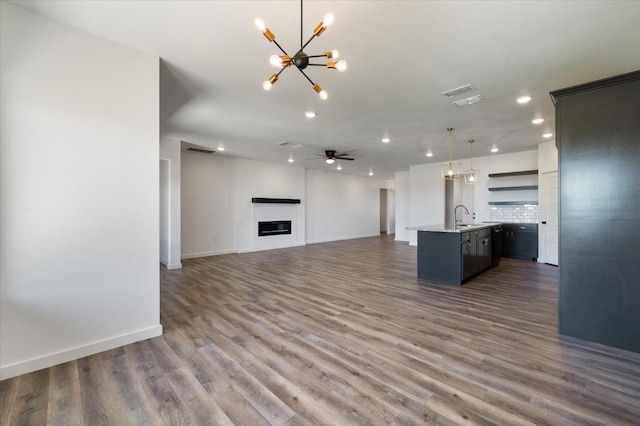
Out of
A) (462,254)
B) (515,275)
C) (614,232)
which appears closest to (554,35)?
(614,232)

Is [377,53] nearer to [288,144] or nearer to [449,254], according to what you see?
[449,254]

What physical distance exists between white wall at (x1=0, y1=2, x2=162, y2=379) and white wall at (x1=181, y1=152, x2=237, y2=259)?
498cm

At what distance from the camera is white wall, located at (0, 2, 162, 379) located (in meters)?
2.24

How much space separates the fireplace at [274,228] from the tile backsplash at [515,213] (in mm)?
6585

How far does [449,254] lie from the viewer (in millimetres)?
4852

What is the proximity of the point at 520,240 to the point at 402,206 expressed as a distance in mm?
4463

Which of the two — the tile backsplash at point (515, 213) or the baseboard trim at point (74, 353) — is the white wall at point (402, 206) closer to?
the tile backsplash at point (515, 213)

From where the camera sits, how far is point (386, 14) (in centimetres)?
227

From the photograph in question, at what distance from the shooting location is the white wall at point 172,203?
615 centimetres

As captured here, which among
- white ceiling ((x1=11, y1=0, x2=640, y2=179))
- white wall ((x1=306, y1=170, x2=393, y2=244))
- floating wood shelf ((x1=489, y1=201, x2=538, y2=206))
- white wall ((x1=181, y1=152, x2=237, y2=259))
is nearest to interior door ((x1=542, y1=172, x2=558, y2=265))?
floating wood shelf ((x1=489, y1=201, x2=538, y2=206))

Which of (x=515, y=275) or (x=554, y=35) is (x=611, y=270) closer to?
(x=554, y=35)

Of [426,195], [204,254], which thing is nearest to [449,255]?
[426,195]

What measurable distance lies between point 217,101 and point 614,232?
5032 mm

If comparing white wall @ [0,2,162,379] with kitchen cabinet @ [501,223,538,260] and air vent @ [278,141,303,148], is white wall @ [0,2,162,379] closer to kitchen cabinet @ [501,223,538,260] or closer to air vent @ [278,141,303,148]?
air vent @ [278,141,303,148]
